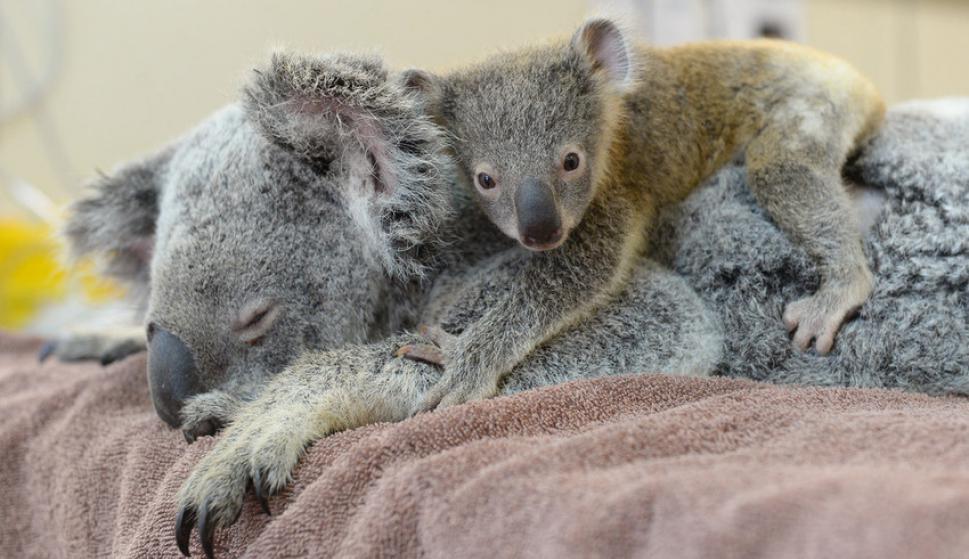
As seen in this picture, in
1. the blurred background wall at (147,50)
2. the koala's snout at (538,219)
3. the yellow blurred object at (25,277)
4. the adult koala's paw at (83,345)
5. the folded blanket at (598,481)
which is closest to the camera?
the folded blanket at (598,481)

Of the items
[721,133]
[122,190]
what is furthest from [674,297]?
[122,190]

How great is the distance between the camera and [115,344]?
1.97 m

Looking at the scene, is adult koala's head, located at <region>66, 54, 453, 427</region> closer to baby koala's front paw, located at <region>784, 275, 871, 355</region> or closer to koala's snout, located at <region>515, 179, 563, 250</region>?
koala's snout, located at <region>515, 179, 563, 250</region>

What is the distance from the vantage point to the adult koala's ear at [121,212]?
154 centimetres

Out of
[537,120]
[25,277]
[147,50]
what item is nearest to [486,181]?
[537,120]

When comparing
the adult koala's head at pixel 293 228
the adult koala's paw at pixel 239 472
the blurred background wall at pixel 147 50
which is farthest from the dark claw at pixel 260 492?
the blurred background wall at pixel 147 50

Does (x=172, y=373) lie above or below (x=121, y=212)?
below

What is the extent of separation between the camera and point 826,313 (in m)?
1.29

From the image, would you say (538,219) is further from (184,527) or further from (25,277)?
(25,277)

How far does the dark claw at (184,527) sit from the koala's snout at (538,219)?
528 millimetres

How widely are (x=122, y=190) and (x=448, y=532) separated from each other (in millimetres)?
1033

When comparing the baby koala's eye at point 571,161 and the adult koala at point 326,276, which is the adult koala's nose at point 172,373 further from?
the baby koala's eye at point 571,161

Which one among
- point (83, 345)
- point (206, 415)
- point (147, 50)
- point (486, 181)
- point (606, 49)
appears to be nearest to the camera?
point (206, 415)

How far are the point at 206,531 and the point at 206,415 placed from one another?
266 mm
